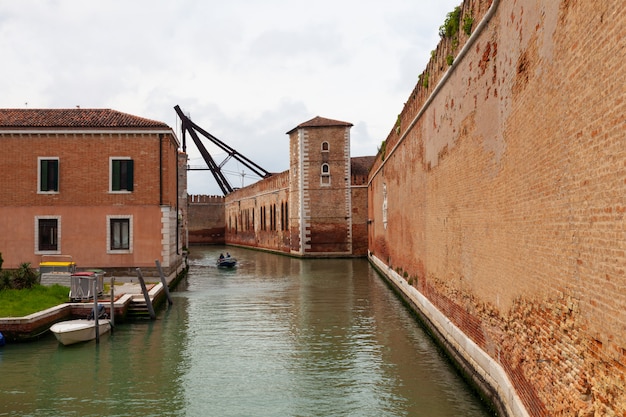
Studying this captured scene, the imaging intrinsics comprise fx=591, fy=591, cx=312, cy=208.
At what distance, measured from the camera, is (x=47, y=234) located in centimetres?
1717

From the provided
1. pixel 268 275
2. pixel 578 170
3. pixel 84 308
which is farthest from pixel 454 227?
pixel 268 275

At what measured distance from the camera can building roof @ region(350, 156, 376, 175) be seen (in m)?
32.5

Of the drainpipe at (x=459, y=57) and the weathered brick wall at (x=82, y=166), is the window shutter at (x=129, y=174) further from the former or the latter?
the drainpipe at (x=459, y=57)

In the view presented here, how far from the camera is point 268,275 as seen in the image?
22.9m

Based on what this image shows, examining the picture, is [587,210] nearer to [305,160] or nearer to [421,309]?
[421,309]

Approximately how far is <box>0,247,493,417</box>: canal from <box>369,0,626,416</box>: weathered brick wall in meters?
1.17

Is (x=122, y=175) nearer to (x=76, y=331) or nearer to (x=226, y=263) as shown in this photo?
(x=76, y=331)

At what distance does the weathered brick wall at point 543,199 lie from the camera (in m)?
3.61

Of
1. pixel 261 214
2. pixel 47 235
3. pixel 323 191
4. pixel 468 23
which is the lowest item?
pixel 47 235

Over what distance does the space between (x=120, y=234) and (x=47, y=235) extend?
2.07m

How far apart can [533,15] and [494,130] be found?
1.68 metres

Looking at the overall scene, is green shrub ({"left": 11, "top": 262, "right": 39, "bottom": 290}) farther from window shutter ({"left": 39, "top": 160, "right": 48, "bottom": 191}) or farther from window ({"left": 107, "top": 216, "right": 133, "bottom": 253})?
window shutter ({"left": 39, "top": 160, "right": 48, "bottom": 191})

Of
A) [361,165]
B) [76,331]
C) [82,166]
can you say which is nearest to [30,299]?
[76,331]

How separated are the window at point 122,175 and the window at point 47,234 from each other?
189 cm
